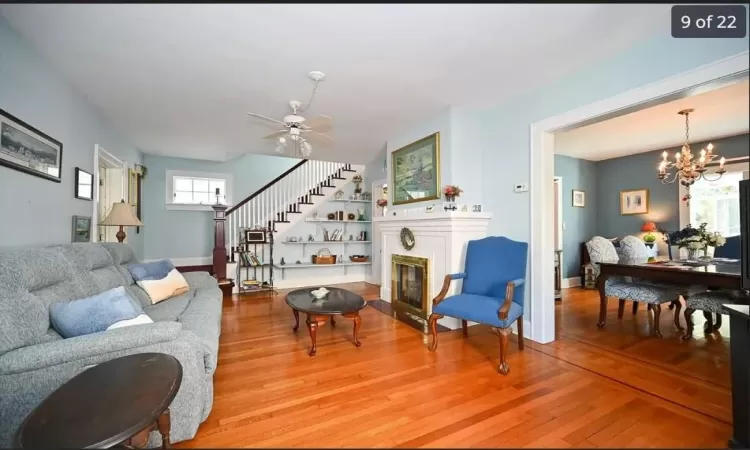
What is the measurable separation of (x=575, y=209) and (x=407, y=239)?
3.59m

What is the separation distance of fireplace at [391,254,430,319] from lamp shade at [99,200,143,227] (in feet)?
9.59

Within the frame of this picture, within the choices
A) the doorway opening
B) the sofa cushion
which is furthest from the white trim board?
the doorway opening

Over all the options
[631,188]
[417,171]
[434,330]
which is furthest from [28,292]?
[631,188]

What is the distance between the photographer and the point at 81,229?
2.96 meters

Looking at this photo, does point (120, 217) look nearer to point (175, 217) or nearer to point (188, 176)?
point (175, 217)

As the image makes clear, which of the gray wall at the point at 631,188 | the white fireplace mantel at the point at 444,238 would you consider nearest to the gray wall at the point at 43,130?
the white fireplace mantel at the point at 444,238

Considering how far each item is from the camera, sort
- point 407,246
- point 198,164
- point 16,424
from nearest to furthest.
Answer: point 16,424 → point 407,246 → point 198,164

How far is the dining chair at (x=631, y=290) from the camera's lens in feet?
9.38

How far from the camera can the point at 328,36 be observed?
6.53 ft

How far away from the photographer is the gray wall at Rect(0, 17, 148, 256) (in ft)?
6.39

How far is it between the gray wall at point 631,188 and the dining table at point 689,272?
724mm

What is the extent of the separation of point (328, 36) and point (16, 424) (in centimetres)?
246

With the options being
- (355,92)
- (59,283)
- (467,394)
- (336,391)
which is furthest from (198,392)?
(355,92)

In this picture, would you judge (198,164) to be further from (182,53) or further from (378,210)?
(182,53)
